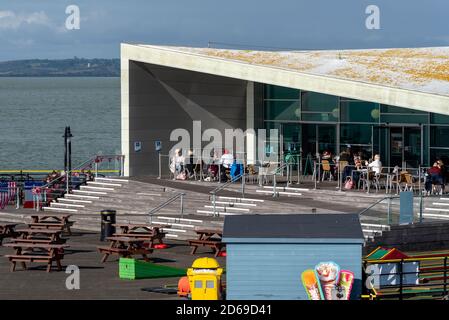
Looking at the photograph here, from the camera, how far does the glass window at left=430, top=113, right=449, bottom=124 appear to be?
118 ft

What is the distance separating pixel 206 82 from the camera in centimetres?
4100

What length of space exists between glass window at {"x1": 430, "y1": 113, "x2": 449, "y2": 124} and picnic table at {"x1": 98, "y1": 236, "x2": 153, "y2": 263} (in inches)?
440

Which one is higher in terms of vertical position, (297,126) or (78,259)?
(297,126)

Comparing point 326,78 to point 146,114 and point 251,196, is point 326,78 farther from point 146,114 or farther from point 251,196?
point 146,114

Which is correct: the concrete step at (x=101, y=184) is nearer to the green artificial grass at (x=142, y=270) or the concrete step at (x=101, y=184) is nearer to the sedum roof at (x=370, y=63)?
the sedum roof at (x=370, y=63)

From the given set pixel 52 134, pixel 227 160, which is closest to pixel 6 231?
pixel 227 160

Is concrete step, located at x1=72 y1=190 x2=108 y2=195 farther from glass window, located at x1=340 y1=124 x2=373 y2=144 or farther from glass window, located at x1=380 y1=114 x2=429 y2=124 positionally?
glass window, located at x1=380 y1=114 x2=429 y2=124

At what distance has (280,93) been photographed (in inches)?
1615

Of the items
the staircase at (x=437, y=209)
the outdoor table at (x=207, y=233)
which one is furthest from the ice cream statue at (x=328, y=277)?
the staircase at (x=437, y=209)

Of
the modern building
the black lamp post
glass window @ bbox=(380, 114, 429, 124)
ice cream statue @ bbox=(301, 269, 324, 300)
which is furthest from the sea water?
ice cream statue @ bbox=(301, 269, 324, 300)

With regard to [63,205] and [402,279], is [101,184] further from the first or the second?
[402,279]

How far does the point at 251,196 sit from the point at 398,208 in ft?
20.7
